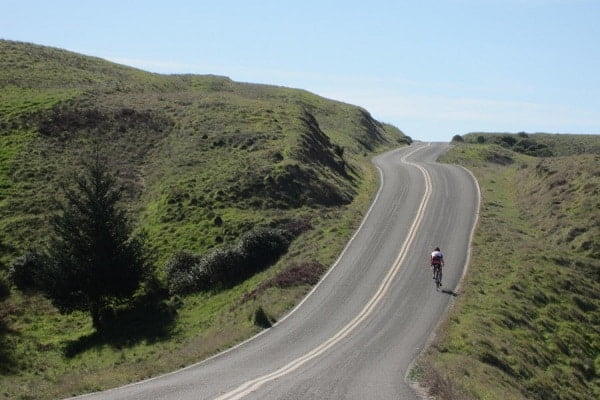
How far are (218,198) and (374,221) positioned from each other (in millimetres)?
11626

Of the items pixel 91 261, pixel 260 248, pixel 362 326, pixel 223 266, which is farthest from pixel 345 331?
pixel 91 261

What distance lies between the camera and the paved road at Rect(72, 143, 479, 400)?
1705 cm

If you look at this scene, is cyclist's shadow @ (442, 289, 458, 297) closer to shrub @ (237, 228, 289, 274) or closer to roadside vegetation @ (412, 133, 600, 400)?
roadside vegetation @ (412, 133, 600, 400)

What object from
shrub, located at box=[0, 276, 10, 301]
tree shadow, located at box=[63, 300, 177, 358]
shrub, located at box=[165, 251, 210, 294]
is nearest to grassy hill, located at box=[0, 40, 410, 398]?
tree shadow, located at box=[63, 300, 177, 358]

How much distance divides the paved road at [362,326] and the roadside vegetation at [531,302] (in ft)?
3.73

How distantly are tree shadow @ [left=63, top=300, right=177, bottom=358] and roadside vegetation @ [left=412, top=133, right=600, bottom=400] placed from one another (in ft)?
47.0

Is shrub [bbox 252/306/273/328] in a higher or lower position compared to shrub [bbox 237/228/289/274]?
lower

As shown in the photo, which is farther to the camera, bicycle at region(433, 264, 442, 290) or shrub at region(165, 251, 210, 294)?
shrub at region(165, 251, 210, 294)

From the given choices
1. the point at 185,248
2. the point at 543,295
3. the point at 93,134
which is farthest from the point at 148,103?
the point at 543,295

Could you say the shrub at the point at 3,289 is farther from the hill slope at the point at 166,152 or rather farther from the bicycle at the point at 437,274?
the bicycle at the point at 437,274

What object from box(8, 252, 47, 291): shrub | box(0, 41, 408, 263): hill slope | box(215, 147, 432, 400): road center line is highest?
box(0, 41, 408, 263): hill slope

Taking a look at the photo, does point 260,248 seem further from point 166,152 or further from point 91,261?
point 166,152

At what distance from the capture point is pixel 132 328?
104 feet

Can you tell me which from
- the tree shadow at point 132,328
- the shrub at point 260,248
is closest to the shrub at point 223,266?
the shrub at point 260,248
